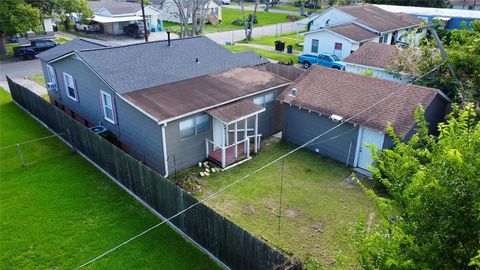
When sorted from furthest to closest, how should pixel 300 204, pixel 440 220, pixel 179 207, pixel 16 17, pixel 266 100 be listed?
pixel 16 17, pixel 266 100, pixel 300 204, pixel 179 207, pixel 440 220

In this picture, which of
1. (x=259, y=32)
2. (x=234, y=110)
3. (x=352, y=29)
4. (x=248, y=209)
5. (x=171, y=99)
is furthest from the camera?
(x=259, y=32)

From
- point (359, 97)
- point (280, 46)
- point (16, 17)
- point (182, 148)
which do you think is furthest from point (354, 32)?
point (16, 17)

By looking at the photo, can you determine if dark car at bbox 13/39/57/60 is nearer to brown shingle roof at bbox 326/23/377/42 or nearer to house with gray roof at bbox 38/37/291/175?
house with gray roof at bbox 38/37/291/175

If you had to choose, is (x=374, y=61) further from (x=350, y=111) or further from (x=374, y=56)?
(x=350, y=111)

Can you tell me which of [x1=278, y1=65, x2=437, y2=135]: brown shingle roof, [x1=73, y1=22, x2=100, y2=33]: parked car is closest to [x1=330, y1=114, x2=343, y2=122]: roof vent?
[x1=278, y1=65, x2=437, y2=135]: brown shingle roof

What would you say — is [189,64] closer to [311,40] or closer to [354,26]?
[311,40]

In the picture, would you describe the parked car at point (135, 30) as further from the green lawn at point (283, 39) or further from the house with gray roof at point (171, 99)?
the house with gray roof at point (171, 99)
